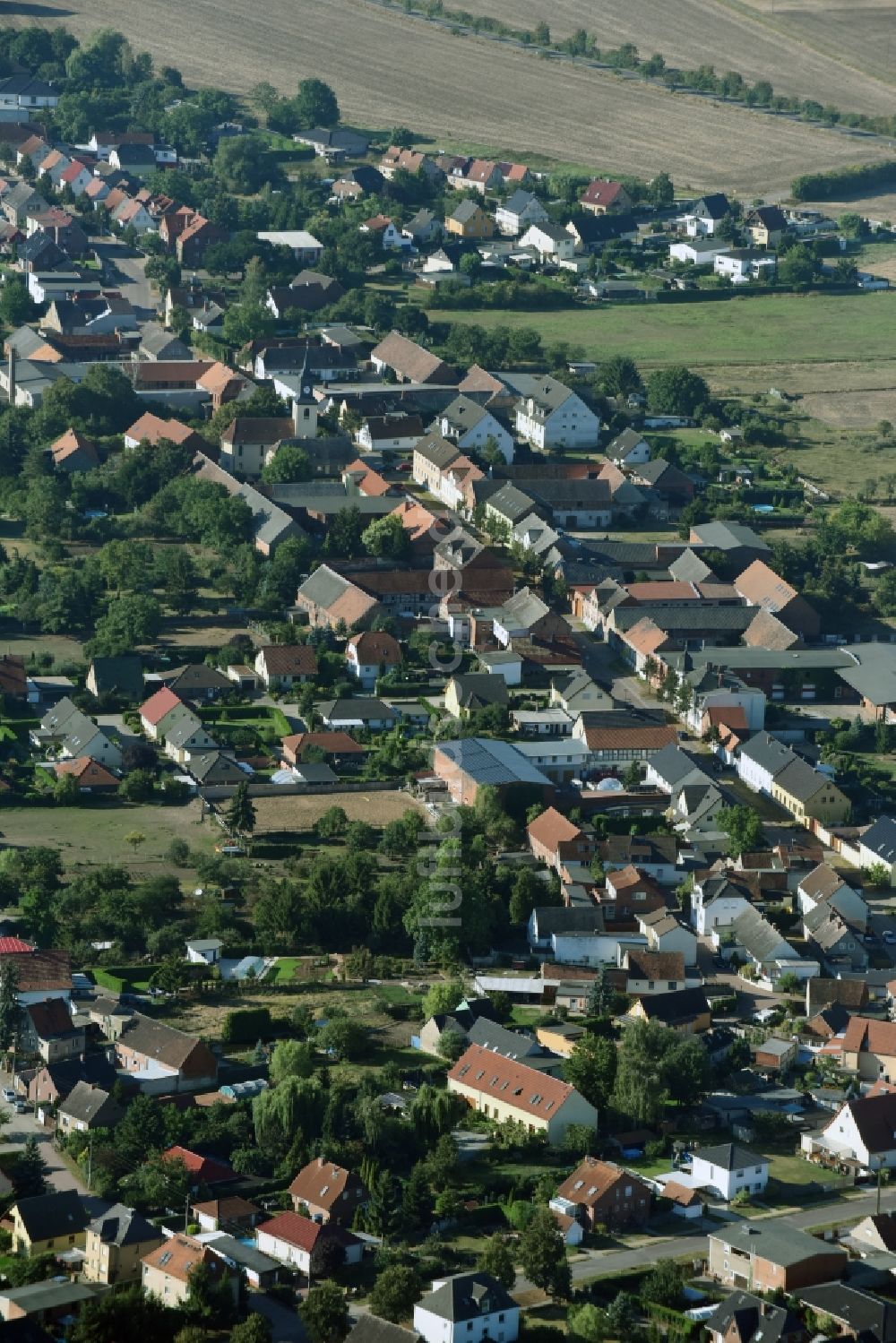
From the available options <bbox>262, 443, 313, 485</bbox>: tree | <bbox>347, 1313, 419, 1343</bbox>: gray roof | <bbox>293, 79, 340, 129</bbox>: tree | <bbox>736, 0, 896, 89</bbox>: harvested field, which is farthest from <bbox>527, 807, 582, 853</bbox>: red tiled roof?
<bbox>736, 0, 896, 89</bbox>: harvested field

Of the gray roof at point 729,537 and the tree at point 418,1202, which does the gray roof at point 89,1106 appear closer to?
the tree at point 418,1202

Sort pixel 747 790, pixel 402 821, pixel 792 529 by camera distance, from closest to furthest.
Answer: pixel 402 821, pixel 747 790, pixel 792 529

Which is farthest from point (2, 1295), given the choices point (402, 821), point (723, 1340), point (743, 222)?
point (743, 222)

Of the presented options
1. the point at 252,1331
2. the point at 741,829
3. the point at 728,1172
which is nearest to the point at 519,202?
the point at 741,829

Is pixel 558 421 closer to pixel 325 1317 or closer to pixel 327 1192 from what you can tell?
pixel 327 1192

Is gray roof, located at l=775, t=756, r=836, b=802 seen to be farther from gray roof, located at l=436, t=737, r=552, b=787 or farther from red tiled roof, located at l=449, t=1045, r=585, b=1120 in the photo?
red tiled roof, located at l=449, t=1045, r=585, b=1120

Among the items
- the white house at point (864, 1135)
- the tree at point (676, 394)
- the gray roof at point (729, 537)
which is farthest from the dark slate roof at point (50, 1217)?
the tree at point (676, 394)

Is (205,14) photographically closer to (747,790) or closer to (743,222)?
(743,222)
